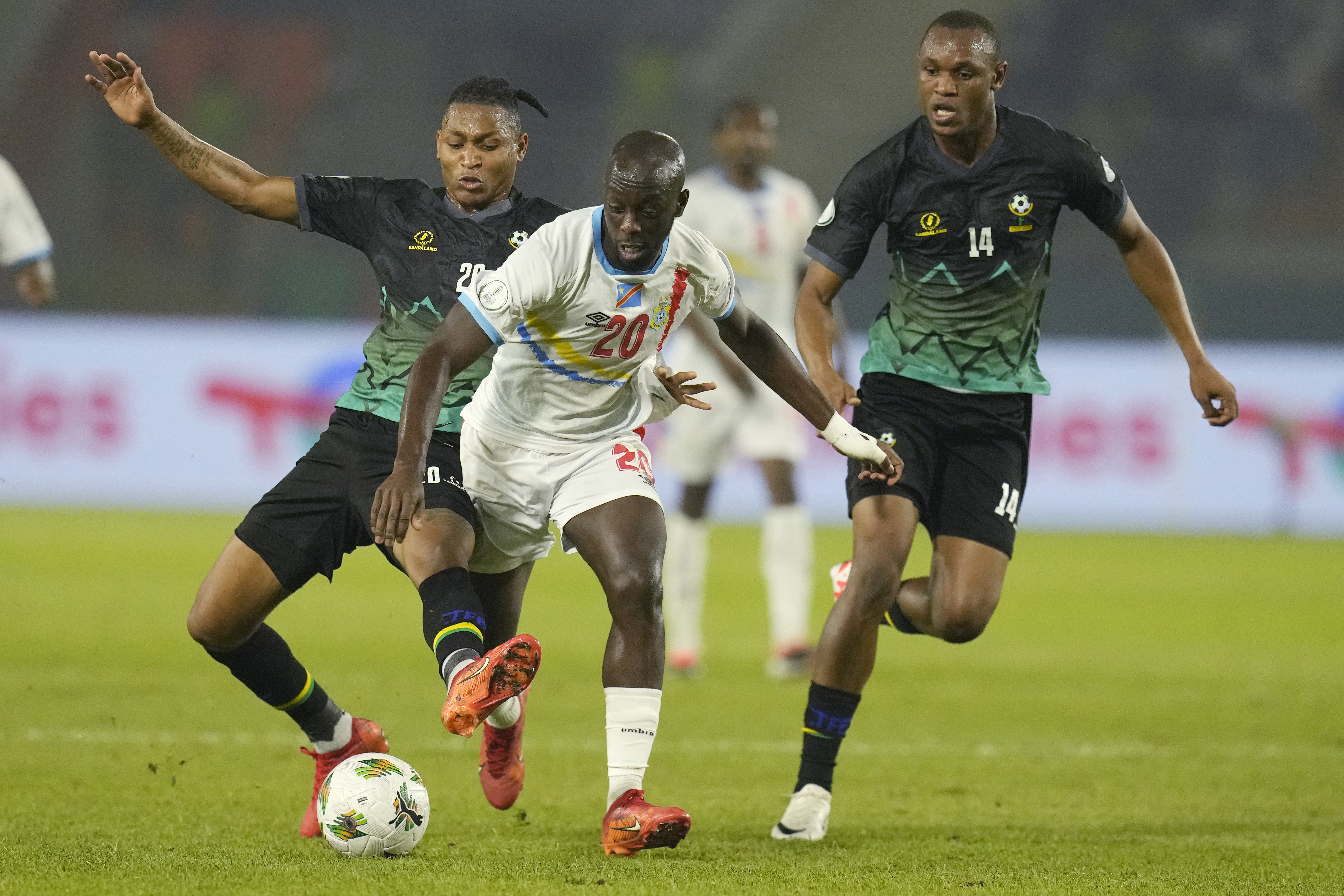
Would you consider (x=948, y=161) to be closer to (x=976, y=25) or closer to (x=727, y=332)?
(x=976, y=25)

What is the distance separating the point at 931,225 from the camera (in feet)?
17.0

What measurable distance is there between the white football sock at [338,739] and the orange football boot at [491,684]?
1113mm

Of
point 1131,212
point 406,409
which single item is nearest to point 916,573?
point 1131,212

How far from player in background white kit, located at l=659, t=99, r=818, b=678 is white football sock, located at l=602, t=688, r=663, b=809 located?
3913 millimetres

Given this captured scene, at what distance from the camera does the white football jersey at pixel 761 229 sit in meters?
8.91

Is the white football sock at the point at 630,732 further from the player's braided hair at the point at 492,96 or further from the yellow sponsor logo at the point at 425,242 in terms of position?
the player's braided hair at the point at 492,96

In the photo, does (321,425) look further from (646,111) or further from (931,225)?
(931,225)

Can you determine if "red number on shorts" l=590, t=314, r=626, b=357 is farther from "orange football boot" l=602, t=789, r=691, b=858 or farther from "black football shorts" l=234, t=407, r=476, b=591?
"orange football boot" l=602, t=789, r=691, b=858

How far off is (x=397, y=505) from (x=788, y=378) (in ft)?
4.06

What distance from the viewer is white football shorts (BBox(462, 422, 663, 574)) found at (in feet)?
15.3

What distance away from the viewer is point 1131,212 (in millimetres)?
5297

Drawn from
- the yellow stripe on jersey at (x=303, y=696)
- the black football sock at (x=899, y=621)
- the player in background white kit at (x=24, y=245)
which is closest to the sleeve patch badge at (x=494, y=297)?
the yellow stripe on jersey at (x=303, y=696)

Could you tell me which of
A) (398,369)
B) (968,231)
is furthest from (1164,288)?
(398,369)

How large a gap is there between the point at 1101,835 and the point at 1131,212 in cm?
190
